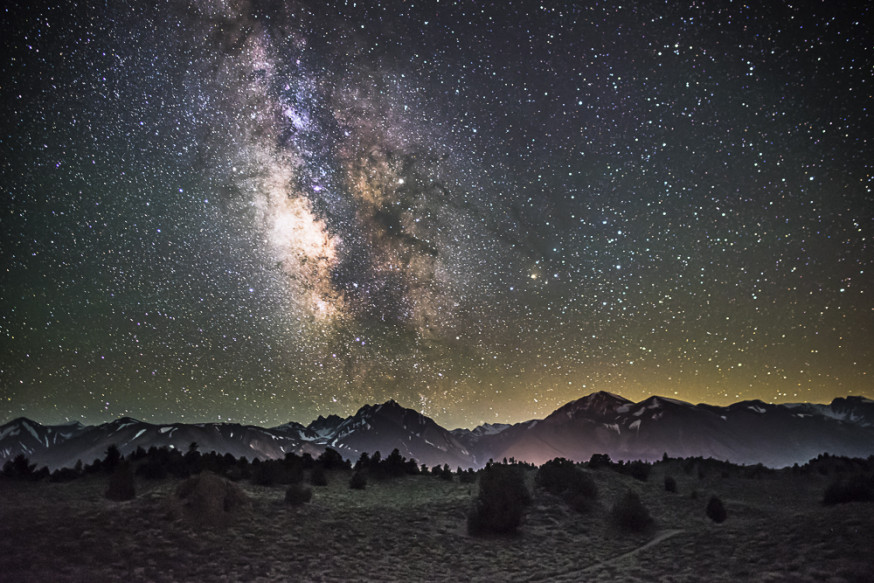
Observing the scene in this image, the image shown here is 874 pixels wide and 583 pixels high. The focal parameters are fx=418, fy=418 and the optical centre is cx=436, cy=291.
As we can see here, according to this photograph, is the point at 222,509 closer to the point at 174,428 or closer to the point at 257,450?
the point at 257,450

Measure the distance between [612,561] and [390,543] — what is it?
7335 mm

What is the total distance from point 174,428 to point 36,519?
706ft

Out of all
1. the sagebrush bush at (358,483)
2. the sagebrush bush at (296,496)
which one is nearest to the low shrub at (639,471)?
the sagebrush bush at (358,483)

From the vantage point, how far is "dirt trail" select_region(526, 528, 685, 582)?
1222 centimetres

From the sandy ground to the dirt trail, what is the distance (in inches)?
2.3

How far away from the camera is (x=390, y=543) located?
14.5 meters

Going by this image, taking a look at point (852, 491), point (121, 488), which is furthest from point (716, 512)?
point (121, 488)

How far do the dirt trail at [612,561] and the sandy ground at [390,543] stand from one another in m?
0.06

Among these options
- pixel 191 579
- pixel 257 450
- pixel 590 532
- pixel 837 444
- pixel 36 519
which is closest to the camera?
pixel 191 579

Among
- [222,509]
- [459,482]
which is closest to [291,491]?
[222,509]

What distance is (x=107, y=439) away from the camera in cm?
19088

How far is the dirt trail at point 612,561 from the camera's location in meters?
12.2

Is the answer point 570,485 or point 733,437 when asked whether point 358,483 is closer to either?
point 570,485

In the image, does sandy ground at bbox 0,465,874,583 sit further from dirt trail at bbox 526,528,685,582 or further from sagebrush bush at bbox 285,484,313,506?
sagebrush bush at bbox 285,484,313,506
